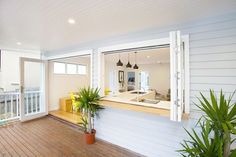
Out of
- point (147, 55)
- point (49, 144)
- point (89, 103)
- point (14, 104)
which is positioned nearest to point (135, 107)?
point (89, 103)

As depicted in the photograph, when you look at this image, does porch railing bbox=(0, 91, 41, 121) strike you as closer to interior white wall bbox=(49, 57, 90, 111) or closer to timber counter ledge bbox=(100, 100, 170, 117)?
interior white wall bbox=(49, 57, 90, 111)

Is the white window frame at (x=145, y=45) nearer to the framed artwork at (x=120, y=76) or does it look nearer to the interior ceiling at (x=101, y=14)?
the interior ceiling at (x=101, y=14)

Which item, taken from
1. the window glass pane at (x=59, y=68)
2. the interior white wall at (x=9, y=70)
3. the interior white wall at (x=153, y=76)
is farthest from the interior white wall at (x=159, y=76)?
the interior white wall at (x=9, y=70)

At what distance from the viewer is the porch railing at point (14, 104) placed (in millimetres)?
4234

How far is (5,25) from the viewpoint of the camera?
7.97ft

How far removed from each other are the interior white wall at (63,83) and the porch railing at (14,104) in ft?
1.83

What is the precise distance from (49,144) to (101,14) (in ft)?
10.0

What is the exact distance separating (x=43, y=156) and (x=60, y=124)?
1.71 meters

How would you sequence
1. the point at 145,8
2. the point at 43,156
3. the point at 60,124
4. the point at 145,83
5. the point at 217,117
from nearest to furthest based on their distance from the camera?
the point at 217,117
the point at 145,8
the point at 43,156
the point at 60,124
the point at 145,83

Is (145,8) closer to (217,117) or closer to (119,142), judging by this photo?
(217,117)

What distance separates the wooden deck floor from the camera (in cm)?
252

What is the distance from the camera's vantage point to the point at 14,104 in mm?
4477

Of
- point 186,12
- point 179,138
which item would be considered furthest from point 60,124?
point 186,12

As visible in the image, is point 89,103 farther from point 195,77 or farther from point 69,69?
point 69,69
